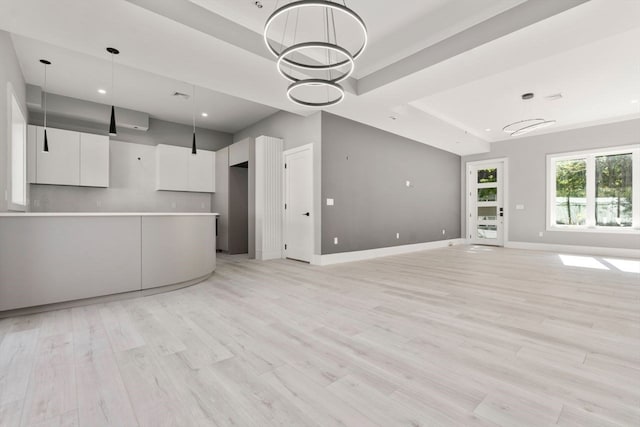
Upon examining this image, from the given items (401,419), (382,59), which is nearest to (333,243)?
(382,59)

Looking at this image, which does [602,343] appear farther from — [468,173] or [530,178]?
[468,173]

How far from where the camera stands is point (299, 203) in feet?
19.1

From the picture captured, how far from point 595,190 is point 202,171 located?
9911mm

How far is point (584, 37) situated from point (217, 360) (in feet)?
15.5

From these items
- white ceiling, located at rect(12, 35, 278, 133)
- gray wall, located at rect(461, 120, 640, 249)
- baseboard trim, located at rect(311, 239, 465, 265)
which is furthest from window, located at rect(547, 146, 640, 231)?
white ceiling, located at rect(12, 35, 278, 133)

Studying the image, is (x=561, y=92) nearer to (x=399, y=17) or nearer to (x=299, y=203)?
(x=399, y=17)

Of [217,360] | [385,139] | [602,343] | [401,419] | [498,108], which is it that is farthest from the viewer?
[385,139]

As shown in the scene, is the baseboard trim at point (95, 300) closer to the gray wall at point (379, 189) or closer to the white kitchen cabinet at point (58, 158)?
the gray wall at point (379, 189)

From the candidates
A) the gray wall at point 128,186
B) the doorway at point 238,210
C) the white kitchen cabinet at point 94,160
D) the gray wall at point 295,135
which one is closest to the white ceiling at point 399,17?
the gray wall at point 295,135

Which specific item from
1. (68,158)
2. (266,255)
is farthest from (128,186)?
(266,255)

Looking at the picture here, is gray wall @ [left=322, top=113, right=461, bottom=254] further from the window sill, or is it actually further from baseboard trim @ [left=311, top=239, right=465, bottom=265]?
the window sill

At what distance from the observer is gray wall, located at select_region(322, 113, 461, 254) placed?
18.3 ft

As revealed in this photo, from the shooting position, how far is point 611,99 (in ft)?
18.3

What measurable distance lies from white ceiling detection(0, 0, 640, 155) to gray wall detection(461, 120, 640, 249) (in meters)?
1.15
